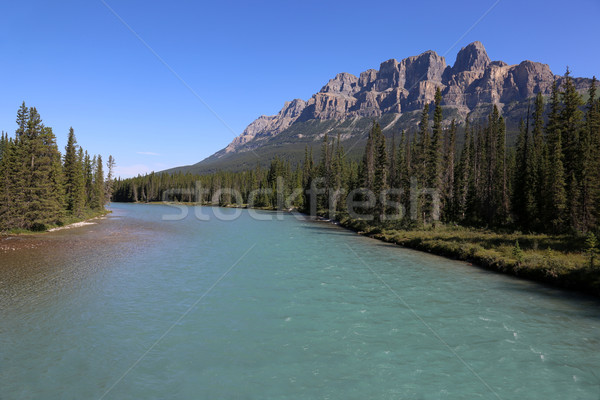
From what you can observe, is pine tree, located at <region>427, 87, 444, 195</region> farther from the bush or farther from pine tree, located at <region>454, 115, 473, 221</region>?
the bush

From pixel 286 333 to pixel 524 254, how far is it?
79.5ft

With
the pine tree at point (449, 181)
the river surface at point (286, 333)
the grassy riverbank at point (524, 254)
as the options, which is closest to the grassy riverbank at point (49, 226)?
the river surface at point (286, 333)

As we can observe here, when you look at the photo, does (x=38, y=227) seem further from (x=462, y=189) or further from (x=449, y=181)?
(x=449, y=181)

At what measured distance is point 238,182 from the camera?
16800 centimetres

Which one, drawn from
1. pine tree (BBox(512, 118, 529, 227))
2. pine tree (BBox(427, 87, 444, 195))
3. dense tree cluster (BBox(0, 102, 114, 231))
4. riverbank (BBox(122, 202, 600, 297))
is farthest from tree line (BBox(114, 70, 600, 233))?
dense tree cluster (BBox(0, 102, 114, 231))

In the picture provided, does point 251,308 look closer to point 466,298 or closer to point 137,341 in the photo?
point 137,341

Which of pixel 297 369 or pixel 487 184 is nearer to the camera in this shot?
pixel 297 369

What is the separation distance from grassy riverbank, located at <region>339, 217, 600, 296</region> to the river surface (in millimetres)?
1622

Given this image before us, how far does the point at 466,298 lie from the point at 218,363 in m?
15.6

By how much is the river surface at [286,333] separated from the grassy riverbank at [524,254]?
162 cm

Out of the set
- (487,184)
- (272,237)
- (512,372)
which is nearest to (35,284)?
(512,372)

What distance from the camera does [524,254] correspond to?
28.9 m

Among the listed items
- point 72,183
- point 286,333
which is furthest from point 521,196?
point 72,183

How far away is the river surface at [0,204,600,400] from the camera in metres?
11.1
